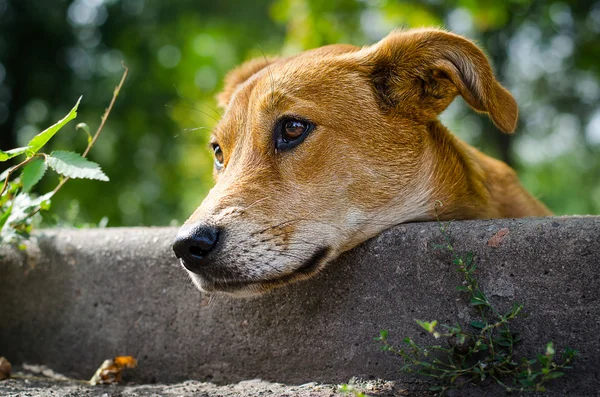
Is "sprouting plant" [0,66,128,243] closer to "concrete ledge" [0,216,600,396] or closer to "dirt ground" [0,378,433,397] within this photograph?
"concrete ledge" [0,216,600,396]

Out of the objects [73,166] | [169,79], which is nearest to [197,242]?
[73,166]

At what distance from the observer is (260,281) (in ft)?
8.59

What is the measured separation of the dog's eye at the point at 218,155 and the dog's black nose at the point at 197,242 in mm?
988

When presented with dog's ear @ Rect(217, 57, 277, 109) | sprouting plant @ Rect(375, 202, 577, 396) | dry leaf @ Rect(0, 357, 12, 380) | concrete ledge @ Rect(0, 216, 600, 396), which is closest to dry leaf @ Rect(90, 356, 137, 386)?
concrete ledge @ Rect(0, 216, 600, 396)

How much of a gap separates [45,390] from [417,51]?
2302mm

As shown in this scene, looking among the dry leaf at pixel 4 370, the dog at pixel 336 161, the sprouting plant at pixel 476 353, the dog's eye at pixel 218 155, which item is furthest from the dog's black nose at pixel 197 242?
the dry leaf at pixel 4 370

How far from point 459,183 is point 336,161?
674 mm

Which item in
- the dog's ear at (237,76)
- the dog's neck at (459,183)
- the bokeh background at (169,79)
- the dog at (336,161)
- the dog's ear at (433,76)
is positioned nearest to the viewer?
the dog at (336,161)

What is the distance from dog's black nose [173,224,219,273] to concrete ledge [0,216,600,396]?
1.73ft

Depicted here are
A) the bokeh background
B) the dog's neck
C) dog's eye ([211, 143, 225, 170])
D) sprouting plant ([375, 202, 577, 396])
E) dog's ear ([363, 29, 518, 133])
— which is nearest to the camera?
sprouting plant ([375, 202, 577, 396])

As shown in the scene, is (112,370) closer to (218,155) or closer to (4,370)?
(4,370)

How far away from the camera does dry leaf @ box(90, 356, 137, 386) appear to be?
10.4ft

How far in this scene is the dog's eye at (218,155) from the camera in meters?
3.46

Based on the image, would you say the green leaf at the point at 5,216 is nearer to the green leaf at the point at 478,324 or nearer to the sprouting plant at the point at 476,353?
the sprouting plant at the point at 476,353
